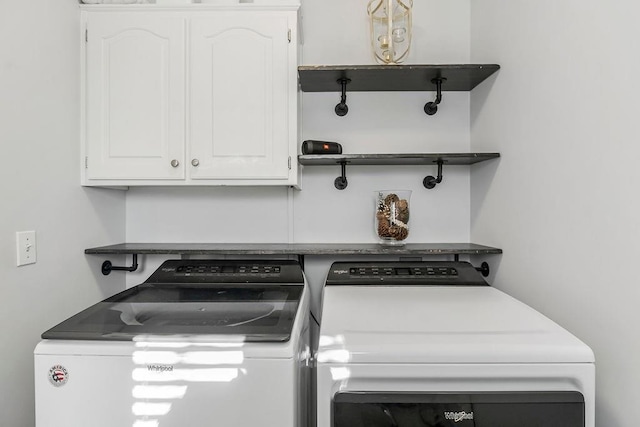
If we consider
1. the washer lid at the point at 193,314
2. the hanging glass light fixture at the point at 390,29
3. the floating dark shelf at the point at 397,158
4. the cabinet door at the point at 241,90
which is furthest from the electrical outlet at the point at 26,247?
the hanging glass light fixture at the point at 390,29

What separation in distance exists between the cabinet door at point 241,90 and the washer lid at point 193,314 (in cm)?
50

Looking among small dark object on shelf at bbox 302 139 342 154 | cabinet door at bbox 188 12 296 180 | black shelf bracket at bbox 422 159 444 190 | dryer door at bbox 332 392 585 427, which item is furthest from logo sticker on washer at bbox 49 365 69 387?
black shelf bracket at bbox 422 159 444 190

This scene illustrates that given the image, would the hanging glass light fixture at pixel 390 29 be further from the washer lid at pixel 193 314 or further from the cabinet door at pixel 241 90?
the washer lid at pixel 193 314

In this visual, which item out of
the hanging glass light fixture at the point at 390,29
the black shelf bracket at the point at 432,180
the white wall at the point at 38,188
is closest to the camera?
the white wall at the point at 38,188

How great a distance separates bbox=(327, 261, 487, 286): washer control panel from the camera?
159 centimetres

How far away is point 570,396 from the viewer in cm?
94

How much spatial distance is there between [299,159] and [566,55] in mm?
1000

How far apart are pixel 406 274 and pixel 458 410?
705 millimetres

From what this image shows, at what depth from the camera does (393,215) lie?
5.73 feet

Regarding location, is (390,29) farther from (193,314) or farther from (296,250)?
(193,314)

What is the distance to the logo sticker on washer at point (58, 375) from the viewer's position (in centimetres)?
106

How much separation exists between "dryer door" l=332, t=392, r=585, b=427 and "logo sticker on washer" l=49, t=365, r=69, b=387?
2.41 feet

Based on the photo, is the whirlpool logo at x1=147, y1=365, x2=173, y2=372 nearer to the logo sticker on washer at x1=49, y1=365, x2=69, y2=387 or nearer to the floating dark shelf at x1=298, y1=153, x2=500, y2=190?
the logo sticker on washer at x1=49, y1=365, x2=69, y2=387

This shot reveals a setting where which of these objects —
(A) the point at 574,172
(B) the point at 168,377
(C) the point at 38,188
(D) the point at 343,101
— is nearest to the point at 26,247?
(C) the point at 38,188
